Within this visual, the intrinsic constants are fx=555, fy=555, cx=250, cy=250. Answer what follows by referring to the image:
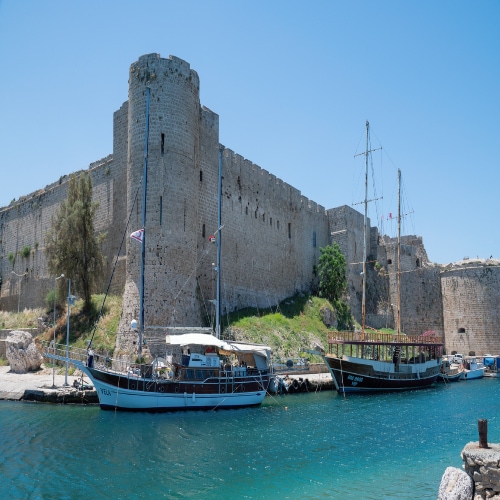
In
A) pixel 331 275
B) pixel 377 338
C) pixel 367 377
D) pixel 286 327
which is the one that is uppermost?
pixel 331 275

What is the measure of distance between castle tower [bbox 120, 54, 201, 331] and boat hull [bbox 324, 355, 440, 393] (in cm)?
681

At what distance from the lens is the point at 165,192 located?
78.7 feet

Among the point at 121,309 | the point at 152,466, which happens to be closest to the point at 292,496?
the point at 152,466

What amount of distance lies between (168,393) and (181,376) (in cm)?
84

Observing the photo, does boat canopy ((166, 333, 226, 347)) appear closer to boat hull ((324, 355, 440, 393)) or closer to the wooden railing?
boat hull ((324, 355, 440, 393))

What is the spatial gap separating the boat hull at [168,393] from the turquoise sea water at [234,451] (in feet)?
1.77

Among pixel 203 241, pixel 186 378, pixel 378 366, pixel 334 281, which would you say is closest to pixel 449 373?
pixel 334 281

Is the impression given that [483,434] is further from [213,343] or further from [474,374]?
[474,374]

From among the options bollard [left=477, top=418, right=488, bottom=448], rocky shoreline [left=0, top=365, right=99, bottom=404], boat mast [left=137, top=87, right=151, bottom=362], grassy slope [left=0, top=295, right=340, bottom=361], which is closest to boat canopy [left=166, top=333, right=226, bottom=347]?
boat mast [left=137, top=87, right=151, bottom=362]

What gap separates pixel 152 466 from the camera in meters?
12.1

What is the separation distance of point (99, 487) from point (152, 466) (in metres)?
1.67

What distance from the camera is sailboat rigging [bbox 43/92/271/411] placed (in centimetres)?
1855

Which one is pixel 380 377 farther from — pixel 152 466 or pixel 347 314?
pixel 152 466

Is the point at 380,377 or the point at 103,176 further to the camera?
the point at 103,176
